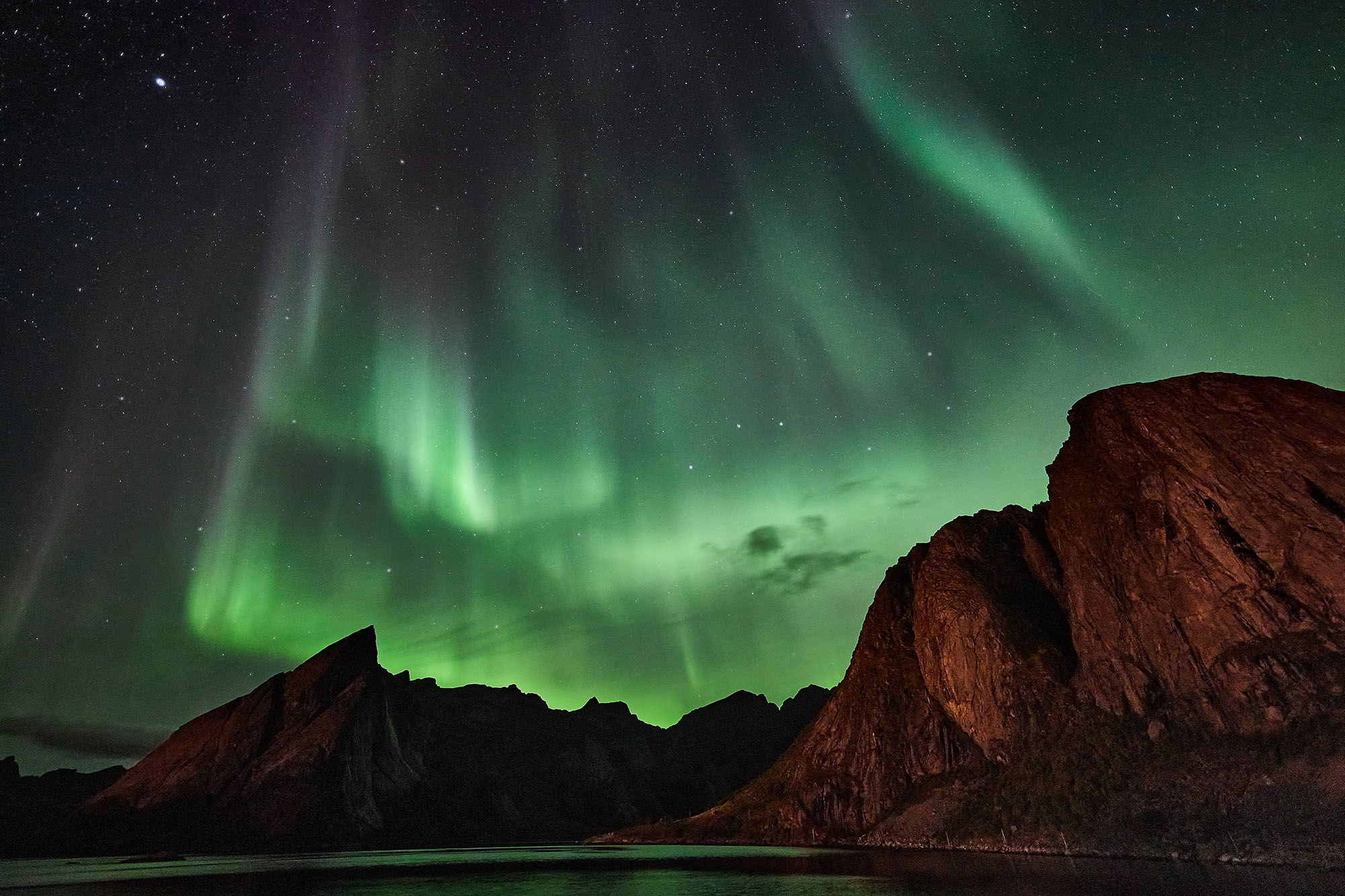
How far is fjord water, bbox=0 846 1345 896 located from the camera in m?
59.2

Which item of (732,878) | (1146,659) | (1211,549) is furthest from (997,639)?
(732,878)

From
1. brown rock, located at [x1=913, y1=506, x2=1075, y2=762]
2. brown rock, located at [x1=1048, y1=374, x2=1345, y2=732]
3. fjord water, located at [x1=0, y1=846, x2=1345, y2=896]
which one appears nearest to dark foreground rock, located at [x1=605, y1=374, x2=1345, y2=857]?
brown rock, located at [x1=1048, y1=374, x2=1345, y2=732]

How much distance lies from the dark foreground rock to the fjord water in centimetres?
2109

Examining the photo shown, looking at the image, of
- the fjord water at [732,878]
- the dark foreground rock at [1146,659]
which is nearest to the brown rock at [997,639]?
the dark foreground rock at [1146,659]

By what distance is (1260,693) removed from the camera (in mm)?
111250

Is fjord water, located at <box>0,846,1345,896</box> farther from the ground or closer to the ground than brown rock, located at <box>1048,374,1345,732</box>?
closer to the ground

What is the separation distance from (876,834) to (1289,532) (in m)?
106

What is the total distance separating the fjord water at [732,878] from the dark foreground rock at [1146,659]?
21094 mm

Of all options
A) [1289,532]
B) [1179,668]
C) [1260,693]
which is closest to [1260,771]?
[1260,693]

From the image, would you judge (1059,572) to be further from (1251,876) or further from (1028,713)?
(1251,876)

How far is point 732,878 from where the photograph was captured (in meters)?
77.9

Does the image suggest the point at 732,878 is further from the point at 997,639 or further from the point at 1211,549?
the point at 997,639

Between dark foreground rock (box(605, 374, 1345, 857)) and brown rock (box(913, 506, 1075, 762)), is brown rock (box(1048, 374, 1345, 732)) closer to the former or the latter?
dark foreground rock (box(605, 374, 1345, 857))

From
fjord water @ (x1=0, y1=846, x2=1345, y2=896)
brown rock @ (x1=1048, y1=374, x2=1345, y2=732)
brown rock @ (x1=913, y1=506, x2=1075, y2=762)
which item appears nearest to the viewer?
fjord water @ (x1=0, y1=846, x2=1345, y2=896)
